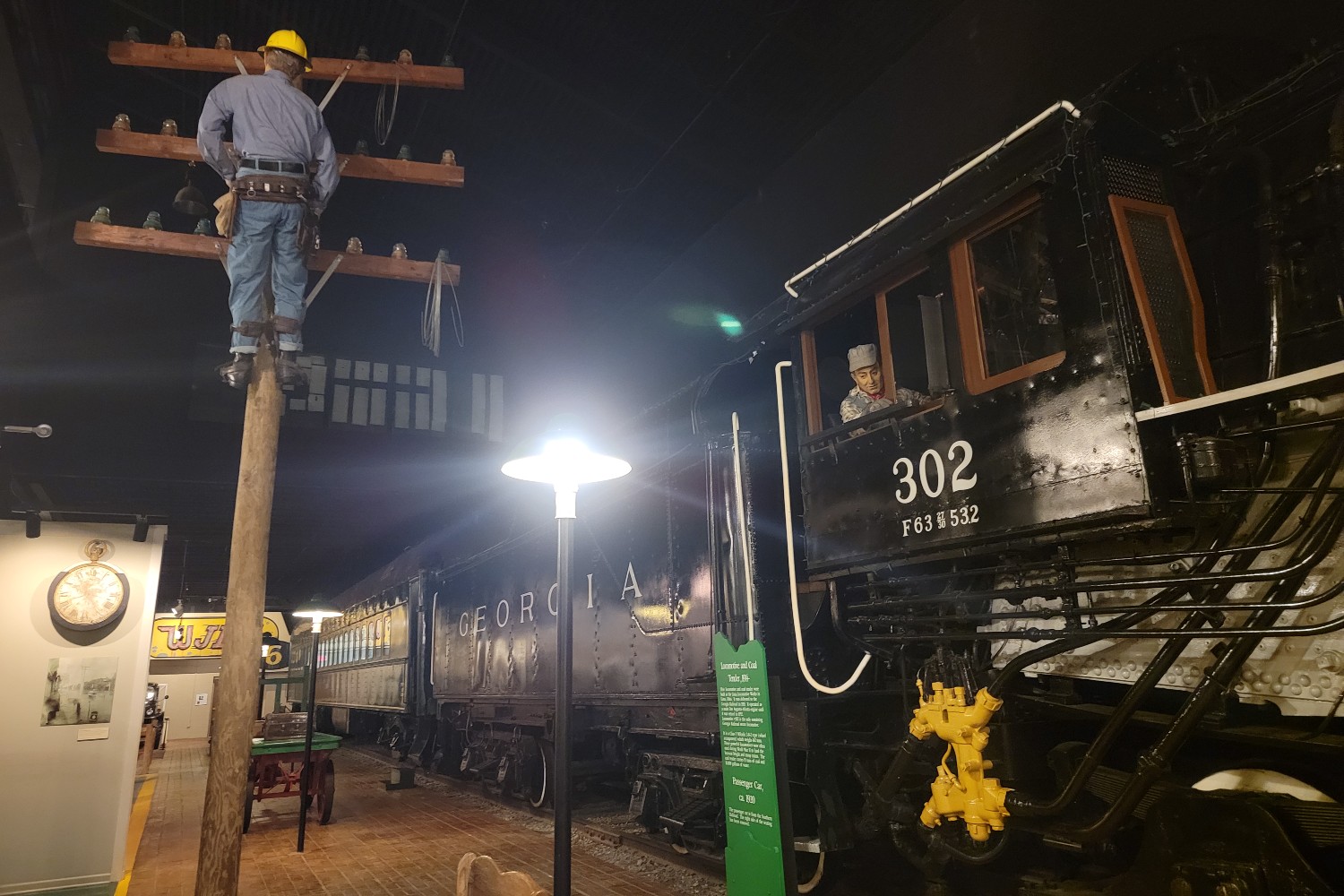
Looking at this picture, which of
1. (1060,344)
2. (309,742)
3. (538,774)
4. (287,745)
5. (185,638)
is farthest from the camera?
(185,638)

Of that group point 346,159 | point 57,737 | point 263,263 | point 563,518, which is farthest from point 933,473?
point 57,737

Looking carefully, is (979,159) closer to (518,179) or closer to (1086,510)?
(1086,510)

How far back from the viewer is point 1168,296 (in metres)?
2.89

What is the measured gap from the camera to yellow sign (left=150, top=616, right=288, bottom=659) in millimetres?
27312

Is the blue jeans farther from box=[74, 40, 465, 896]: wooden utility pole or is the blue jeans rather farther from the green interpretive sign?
the green interpretive sign

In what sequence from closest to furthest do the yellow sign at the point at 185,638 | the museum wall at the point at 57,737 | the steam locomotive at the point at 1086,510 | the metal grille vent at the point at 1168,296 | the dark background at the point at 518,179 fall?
the steam locomotive at the point at 1086,510
the metal grille vent at the point at 1168,296
the dark background at the point at 518,179
the museum wall at the point at 57,737
the yellow sign at the point at 185,638

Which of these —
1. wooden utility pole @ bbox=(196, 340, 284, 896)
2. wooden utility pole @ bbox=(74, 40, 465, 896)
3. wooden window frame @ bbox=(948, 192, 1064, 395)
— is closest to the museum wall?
wooden utility pole @ bbox=(74, 40, 465, 896)

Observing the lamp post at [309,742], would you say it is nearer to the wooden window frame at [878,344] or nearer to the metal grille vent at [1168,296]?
the wooden window frame at [878,344]

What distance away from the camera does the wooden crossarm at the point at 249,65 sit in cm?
403

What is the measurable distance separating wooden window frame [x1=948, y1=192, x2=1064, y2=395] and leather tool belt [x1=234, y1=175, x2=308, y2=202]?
10.5 feet

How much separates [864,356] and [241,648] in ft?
11.1

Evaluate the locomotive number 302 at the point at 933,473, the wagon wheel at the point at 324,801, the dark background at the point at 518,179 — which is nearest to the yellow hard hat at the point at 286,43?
the dark background at the point at 518,179

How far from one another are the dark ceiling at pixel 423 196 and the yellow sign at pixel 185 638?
2172cm

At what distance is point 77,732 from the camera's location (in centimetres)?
577
